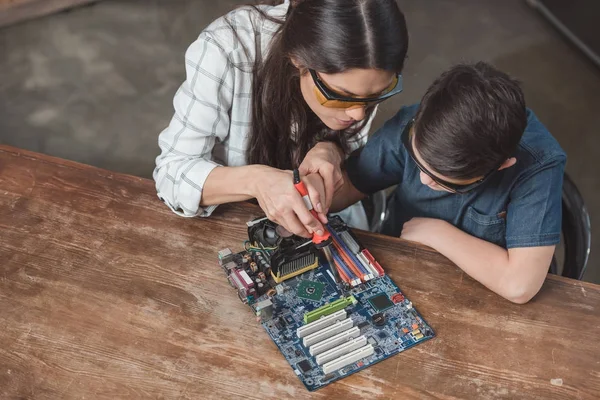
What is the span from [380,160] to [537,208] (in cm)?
A: 43

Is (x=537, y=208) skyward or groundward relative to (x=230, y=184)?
skyward

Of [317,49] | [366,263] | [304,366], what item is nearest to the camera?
[304,366]

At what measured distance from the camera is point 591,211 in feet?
10.4

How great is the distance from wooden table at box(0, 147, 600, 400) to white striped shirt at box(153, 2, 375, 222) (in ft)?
0.31

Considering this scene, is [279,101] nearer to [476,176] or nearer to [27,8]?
[476,176]

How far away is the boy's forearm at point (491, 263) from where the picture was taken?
Answer: 1.53 metres

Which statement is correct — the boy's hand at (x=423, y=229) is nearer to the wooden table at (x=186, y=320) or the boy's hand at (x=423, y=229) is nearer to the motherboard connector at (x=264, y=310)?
the wooden table at (x=186, y=320)

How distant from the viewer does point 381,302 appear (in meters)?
1.51

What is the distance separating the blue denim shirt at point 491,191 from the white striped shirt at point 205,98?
393 millimetres

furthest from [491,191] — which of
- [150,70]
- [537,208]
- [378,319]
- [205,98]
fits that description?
[150,70]

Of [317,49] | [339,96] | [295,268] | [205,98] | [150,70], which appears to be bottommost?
[150,70]

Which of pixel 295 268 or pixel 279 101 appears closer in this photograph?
pixel 295 268

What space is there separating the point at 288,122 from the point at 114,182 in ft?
1.70

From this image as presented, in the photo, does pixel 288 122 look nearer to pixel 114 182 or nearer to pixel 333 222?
pixel 333 222
